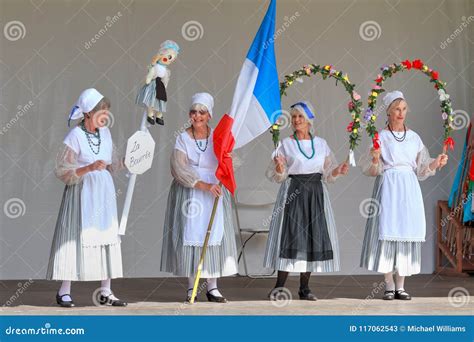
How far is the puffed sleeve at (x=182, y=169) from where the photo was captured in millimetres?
6906

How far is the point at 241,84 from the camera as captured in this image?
274 inches

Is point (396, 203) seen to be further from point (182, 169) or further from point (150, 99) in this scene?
point (150, 99)

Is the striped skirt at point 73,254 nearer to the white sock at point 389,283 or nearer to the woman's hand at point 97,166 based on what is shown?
the woman's hand at point 97,166

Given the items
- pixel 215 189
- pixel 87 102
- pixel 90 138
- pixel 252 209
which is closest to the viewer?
pixel 87 102

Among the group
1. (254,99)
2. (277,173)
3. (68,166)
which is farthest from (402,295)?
(68,166)

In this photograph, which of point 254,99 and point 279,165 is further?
point 279,165

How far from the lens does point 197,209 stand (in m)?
7.03

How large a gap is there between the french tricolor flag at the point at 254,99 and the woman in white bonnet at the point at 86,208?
778 mm

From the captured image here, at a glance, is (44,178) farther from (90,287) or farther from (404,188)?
(404,188)

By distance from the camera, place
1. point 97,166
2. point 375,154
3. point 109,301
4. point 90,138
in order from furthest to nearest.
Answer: point 375,154 < point 109,301 < point 90,138 < point 97,166

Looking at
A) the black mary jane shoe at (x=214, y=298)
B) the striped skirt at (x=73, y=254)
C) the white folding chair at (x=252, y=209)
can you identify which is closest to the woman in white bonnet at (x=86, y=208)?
the striped skirt at (x=73, y=254)

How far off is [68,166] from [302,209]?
1.70m

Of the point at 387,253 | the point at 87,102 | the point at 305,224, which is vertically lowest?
the point at 387,253

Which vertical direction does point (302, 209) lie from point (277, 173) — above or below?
below
